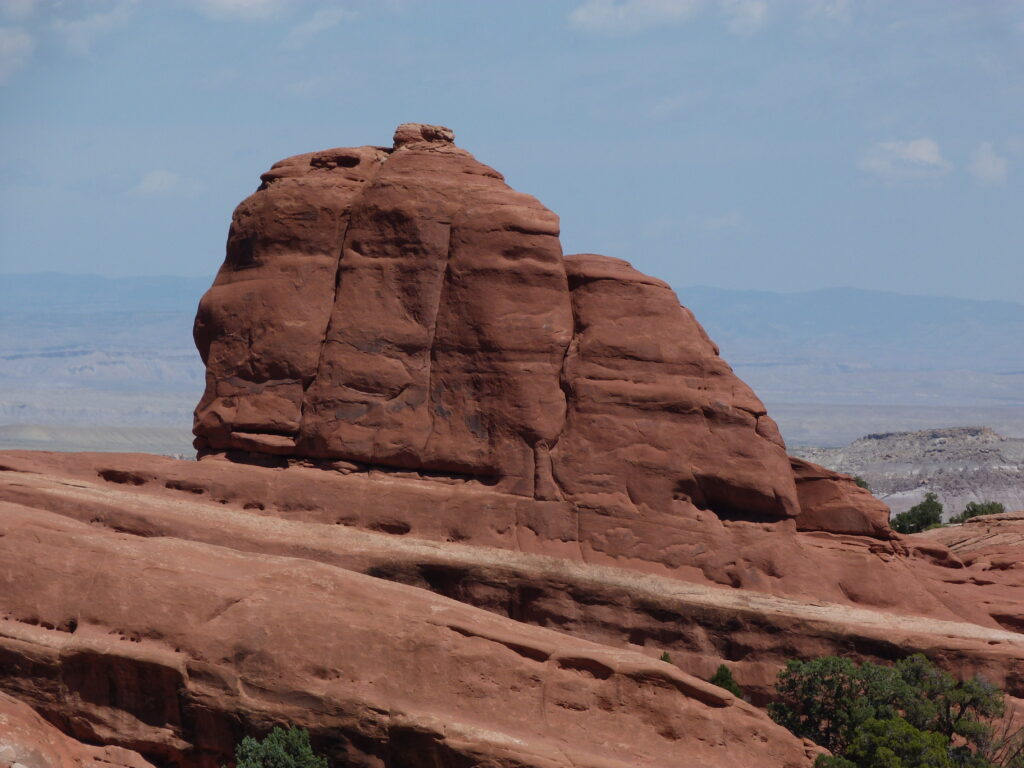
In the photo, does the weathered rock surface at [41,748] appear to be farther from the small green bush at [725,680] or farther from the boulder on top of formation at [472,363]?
the small green bush at [725,680]

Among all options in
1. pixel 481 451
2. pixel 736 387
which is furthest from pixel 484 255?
pixel 736 387

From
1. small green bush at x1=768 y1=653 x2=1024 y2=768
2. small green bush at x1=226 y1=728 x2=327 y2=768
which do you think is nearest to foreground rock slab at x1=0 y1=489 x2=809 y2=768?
small green bush at x1=226 y1=728 x2=327 y2=768

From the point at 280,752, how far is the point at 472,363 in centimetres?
1301

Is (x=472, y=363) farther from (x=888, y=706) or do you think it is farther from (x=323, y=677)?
(x=888, y=706)

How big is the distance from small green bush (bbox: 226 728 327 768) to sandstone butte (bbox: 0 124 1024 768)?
3.00 metres

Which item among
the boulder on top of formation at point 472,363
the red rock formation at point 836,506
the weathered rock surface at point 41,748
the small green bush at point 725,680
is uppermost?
the boulder on top of formation at point 472,363

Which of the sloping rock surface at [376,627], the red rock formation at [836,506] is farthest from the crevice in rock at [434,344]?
the red rock formation at [836,506]

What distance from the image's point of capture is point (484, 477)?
3716 cm

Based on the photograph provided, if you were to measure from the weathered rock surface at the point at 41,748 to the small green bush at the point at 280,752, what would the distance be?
2559mm

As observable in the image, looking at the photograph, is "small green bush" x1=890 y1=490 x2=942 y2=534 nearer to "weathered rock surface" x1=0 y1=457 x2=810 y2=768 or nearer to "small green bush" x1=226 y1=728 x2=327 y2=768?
"weathered rock surface" x1=0 y1=457 x2=810 y2=768

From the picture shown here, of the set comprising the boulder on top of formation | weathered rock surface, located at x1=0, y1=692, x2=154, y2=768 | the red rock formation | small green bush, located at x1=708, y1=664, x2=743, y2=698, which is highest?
the boulder on top of formation

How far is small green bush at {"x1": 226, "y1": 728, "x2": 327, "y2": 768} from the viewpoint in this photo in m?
27.3

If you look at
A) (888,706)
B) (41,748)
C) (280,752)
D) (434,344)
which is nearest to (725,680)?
(888,706)

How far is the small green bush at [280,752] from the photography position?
27281 mm
